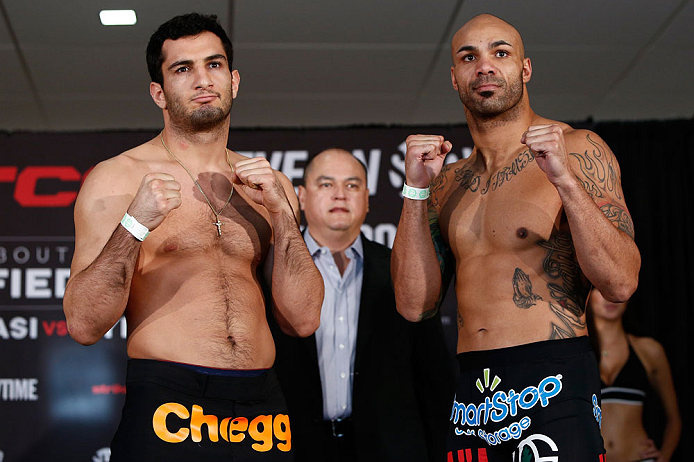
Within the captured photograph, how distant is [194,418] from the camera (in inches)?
75.0

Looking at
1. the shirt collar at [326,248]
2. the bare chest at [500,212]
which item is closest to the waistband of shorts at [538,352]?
the bare chest at [500,212]

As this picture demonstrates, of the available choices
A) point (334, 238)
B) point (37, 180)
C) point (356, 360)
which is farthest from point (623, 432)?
point (37, 180)

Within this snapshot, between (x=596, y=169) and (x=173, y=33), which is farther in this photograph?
(x=173, y=33)

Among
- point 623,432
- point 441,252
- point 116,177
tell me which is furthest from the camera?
point 623,432

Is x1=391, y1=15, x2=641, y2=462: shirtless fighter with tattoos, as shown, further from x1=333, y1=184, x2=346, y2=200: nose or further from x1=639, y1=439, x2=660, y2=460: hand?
x1=639, y1=439, x2=660, y2=460: hand

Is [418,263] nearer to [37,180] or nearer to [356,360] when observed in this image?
[356,360]

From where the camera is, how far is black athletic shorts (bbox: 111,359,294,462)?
1863mm

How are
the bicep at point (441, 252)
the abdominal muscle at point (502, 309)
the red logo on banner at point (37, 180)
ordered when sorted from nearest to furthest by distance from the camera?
the abdominal muscle at point (502, 309) → the bicep at point (441, 252) → the red logo on banner at point (37, 180)

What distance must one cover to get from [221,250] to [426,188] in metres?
0.60

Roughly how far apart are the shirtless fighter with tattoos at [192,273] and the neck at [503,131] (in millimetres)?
631

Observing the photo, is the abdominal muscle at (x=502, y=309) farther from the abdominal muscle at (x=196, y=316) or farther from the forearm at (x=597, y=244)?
the abdominal muscle at (x=196, y=316)

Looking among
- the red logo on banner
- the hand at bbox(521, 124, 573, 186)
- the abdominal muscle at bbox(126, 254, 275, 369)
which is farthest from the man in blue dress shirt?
the red logo on banner

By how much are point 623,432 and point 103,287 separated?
9.62 ft

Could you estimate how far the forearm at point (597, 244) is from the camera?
6.10 feet
